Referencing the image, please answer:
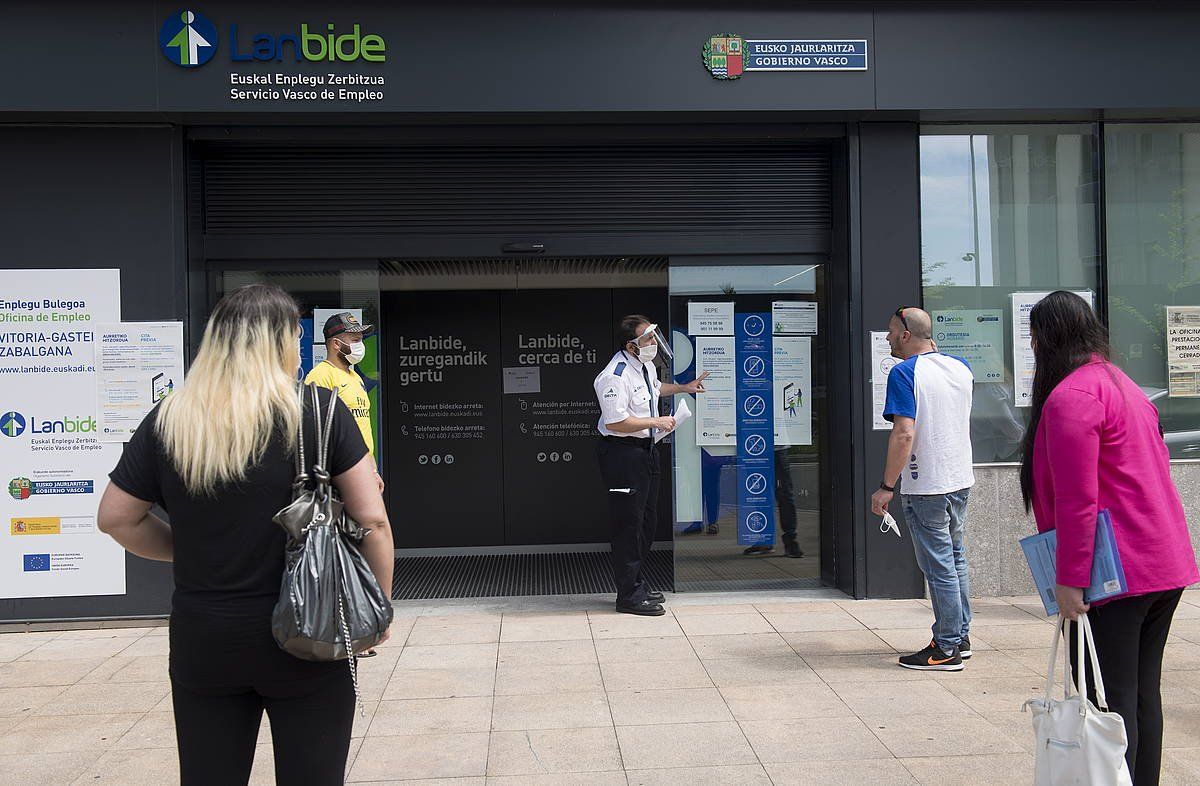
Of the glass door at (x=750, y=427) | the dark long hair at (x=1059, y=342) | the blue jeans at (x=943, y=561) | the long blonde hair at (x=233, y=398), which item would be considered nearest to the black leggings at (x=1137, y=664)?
the dark long hair at (x=1059, y=342)

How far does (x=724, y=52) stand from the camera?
6.40 meters

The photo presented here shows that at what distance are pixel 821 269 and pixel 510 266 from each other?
2.72 m

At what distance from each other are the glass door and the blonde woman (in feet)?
15.8

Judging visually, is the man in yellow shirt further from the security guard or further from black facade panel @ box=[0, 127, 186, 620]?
the security guard

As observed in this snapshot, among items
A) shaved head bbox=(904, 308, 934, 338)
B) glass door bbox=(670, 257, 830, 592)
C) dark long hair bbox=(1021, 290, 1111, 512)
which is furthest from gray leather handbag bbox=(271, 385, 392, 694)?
glass door bbox=(670, 257, 830, 592)

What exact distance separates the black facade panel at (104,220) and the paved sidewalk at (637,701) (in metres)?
0.26

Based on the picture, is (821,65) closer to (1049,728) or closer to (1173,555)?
(1173,555)

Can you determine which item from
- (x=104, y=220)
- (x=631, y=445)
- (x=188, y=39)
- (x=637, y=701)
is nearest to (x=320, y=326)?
(x=104, y=220)

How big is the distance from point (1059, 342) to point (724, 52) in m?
3.90

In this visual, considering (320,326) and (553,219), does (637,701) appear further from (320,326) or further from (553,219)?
(320,326)

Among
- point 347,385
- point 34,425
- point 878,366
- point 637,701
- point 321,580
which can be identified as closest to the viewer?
point 321,580

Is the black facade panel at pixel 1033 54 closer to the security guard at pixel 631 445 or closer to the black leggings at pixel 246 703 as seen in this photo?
the security guard at pixel 631 445

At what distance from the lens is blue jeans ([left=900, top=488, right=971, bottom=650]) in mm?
5059

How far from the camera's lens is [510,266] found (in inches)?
333
